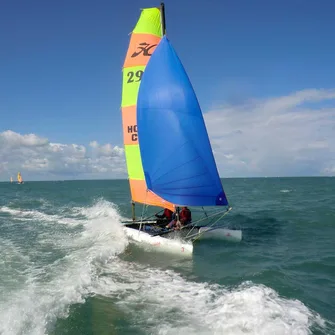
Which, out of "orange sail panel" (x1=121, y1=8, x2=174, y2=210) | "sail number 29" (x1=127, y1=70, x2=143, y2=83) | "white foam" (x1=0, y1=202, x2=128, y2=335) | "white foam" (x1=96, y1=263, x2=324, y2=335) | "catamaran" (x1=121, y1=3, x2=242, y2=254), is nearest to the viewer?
"white foam" (x1=96, y1=263, x2=324, y2=335)

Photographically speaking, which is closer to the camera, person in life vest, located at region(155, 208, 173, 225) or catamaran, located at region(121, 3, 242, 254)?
catamaran, located at region(121, 3, 242, 254)

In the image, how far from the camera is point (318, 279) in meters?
9.54

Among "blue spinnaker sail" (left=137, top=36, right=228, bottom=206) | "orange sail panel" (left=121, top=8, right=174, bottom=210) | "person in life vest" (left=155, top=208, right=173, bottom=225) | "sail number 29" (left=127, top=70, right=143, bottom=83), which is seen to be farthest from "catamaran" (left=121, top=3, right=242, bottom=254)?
"sail number 29" (left=127, top=70, right=143, bottom=83)

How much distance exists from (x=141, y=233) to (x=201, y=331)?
7465mm

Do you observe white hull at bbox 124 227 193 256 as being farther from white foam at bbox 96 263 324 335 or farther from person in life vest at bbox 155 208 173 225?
white foam at bbox 96 263 324 335

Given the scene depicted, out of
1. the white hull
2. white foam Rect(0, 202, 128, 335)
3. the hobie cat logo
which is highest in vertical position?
the hobie cat logo

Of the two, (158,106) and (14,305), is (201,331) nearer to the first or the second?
(14,305)

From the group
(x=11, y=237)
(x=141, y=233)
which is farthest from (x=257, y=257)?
(x=11, y=237)

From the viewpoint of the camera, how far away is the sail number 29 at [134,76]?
1488cm

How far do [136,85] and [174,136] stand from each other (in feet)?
14.1

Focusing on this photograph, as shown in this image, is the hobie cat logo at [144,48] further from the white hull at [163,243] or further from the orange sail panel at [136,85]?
the white hull at [163,243]

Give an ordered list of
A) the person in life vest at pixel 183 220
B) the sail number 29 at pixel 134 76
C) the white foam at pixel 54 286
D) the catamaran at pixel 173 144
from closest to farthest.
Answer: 1. the white foam at pixel 54 286
2. the catamaran at pixel 173 144
3. the person in life vest at pixel 183 220
4. the sail number 29 at pixel 134 76

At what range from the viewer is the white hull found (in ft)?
38.9

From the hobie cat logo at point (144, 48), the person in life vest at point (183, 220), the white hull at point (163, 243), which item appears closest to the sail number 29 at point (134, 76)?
the hobie cat logo at point (144, 48)
